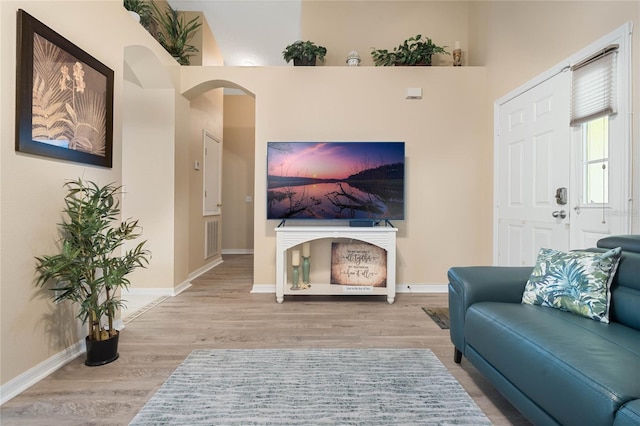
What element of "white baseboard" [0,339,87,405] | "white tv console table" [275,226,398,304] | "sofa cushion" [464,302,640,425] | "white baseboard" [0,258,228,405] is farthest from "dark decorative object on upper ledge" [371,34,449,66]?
"white baseboard" [0,339,87,405]

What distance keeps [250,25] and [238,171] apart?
2.80m

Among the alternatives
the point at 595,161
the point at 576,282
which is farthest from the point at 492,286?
the point at 595,161

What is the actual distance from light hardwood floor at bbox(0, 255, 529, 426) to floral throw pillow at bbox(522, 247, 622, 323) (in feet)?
1.93

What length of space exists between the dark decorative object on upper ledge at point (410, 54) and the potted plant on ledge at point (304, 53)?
70cm

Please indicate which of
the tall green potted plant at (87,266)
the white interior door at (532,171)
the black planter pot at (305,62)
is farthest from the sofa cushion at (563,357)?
the black planter pot at (305,62)

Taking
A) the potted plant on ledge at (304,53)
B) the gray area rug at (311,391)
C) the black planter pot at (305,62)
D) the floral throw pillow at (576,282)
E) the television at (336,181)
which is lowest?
the gray area rug at (311,391)

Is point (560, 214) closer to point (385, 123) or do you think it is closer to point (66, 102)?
point (385, 123)

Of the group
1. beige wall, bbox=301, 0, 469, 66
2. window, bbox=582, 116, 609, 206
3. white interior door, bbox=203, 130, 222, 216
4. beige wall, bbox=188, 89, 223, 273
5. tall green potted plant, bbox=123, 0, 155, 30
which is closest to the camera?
window, bbox=582, 116, 609, 206

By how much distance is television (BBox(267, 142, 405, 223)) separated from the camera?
3270mm

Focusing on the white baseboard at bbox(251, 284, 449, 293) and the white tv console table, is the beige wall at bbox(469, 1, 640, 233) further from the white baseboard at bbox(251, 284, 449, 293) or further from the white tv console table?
the white baseboard at bbox(251, 284, 449, 293)

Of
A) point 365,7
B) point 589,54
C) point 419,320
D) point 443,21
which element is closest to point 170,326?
point 419,320

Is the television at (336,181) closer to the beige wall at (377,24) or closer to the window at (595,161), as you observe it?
the beige wall at (377,24)

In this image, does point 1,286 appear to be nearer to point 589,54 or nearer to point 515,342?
point 515,342

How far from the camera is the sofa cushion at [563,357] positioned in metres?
0.90
